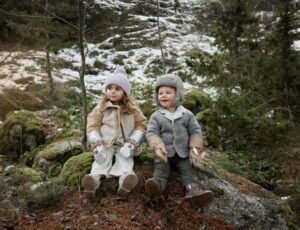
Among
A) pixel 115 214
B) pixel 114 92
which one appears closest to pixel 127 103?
pixel 114 92

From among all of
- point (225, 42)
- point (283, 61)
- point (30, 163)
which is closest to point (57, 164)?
point (30, 163)

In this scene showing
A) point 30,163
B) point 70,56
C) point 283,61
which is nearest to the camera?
point 30,163

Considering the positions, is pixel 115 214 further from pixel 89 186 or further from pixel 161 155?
pixel 161 155

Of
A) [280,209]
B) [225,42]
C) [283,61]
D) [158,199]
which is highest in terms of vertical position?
[225,42]

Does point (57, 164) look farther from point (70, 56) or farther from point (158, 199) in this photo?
point (70, 56)

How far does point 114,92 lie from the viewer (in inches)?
185

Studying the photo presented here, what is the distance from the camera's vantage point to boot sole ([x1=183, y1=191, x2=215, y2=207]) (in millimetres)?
4027

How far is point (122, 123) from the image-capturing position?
4703 millimetres

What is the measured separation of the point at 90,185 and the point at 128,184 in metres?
0.41

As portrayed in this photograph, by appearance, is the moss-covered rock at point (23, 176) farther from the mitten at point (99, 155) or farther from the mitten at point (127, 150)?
the mitten at point (127, 150)

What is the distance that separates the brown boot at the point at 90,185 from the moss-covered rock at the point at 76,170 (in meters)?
0.38

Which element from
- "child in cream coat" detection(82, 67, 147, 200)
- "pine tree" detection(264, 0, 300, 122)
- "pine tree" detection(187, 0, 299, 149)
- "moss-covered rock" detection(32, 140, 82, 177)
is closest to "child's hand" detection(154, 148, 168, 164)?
"child in cream coat" detection(82, 67, 147, 200)

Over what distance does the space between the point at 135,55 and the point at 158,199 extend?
18.4 meters

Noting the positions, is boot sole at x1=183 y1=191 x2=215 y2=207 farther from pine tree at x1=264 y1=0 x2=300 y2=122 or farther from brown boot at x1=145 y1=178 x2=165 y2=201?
pine tree at x1=264 y1=0 x2=300 y2=122
